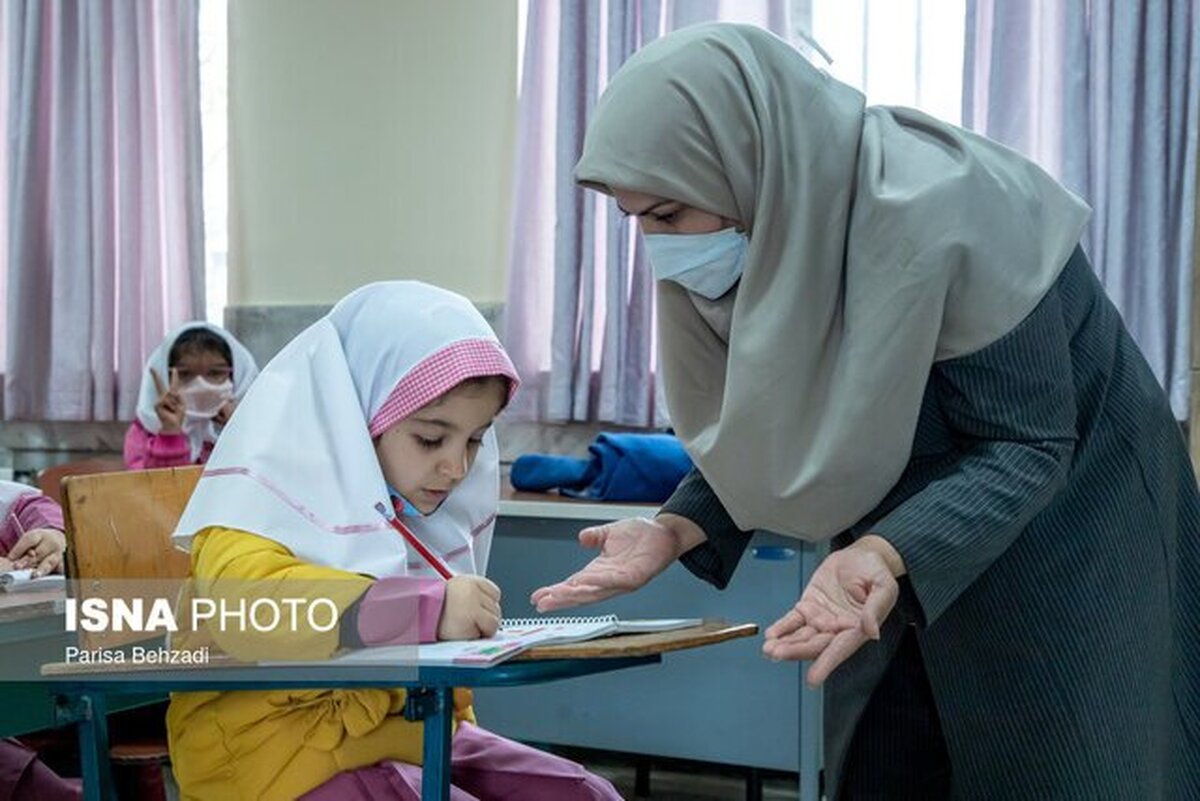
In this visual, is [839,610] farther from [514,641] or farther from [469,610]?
[469,610]

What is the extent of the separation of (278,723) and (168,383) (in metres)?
2.45

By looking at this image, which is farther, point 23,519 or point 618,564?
point 23,519

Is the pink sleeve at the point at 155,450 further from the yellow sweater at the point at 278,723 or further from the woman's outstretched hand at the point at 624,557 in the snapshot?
the woman's outstretched hand at the point at 624,557

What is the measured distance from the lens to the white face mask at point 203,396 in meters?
3.67

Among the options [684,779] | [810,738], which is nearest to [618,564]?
[810,738]

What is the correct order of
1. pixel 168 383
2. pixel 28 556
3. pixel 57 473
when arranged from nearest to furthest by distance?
pixel 28 556 → pixel 57 473 → pixel 168 383

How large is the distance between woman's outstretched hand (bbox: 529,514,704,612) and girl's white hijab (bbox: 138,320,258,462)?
2448 millimetres

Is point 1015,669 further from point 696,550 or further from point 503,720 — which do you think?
point 503,720

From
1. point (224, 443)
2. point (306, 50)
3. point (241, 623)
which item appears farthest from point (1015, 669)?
point (306, 50)

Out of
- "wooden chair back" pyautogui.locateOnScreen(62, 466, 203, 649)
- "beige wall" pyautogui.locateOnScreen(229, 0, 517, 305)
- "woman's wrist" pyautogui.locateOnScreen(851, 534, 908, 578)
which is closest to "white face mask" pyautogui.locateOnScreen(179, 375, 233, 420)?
"beige wall" pyautogui.locateOnScreen(229, 0, 517, 305)

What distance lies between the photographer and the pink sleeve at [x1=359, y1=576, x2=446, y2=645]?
1.45 metres

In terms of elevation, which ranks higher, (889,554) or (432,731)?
(889,554)

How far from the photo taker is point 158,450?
11.9ft

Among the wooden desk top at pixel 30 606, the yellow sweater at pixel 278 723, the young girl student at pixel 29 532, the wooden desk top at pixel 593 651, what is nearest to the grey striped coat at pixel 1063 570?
the wooden desk top at pixel 593 651
